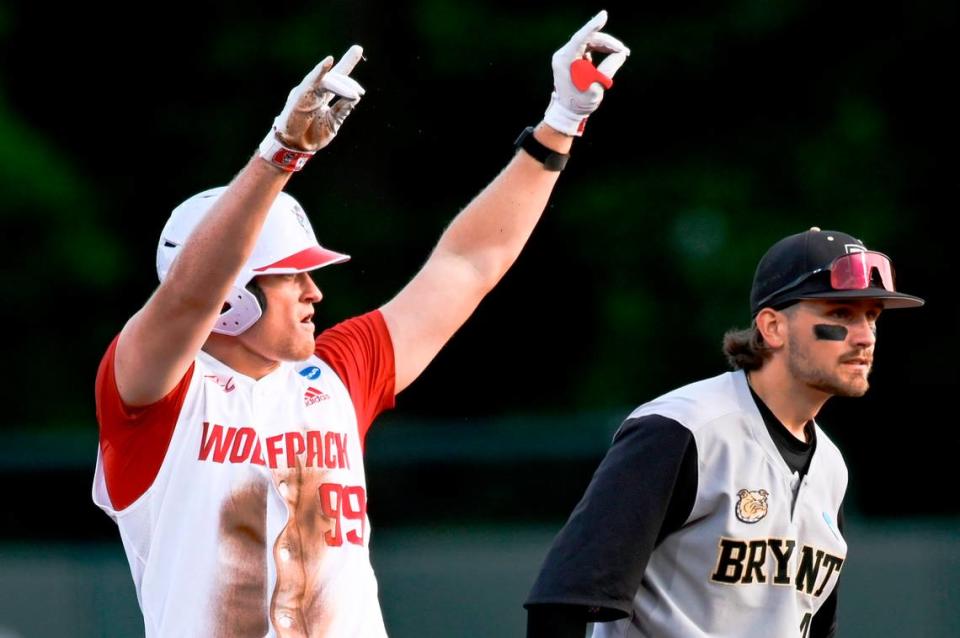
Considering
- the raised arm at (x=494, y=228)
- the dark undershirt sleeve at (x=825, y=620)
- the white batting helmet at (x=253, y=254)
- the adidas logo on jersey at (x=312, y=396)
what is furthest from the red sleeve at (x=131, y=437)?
the dark undershirt sleeve at (x=825, y=620)

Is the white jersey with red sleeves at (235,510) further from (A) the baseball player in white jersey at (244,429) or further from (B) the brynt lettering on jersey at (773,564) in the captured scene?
(B) the brynt lettering on jersey at (773,564)

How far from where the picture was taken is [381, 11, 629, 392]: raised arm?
496cm

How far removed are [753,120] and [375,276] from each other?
372 cm

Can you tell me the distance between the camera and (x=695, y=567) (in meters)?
4.71

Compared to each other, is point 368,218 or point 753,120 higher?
point 753,120

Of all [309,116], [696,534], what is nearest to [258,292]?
[309,116]

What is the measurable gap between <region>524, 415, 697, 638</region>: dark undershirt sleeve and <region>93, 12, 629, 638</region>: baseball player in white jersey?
1.58ft

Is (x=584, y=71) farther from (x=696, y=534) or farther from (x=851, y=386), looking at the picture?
(x=696, y=534)

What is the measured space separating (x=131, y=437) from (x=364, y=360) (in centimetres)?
80

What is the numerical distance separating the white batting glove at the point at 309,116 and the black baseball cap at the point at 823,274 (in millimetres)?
1642

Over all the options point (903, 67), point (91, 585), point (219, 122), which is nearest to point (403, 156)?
point (219, 122)

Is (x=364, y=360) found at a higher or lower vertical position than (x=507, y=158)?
lower

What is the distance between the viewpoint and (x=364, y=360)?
4.88 m

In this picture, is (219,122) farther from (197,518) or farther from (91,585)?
(197,518)
